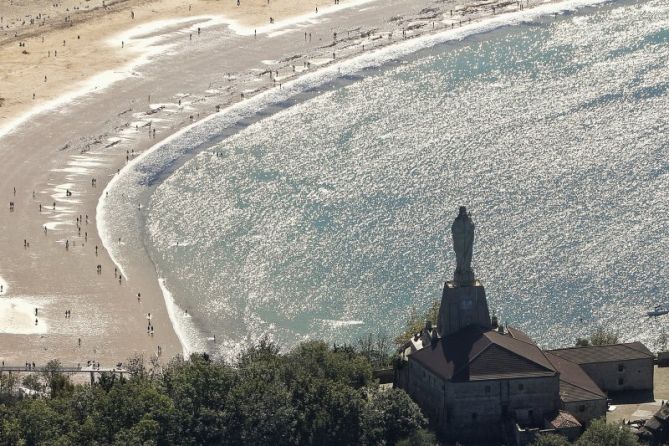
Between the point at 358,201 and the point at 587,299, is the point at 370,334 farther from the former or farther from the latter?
the point at 358,201

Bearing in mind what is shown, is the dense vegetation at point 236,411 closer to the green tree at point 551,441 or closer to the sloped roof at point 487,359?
the sloped roof at point 487,359

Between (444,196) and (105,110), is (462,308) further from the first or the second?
(105,110)

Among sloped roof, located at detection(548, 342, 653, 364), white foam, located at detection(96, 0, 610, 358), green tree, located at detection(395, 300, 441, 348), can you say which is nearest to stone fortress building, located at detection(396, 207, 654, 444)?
sloped roof, located at detection(548, 342, 653, 364)

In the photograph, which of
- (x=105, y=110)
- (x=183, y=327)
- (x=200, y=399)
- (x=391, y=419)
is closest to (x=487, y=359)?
(x=391, y=419)

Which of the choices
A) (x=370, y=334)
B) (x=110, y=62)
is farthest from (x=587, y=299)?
(x=110, y=62)

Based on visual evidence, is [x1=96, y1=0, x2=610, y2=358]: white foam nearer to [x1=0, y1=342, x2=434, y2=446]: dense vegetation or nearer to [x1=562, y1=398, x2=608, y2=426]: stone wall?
[x1=0, y1=342, x2=434, y2=446]: dense vegetation
